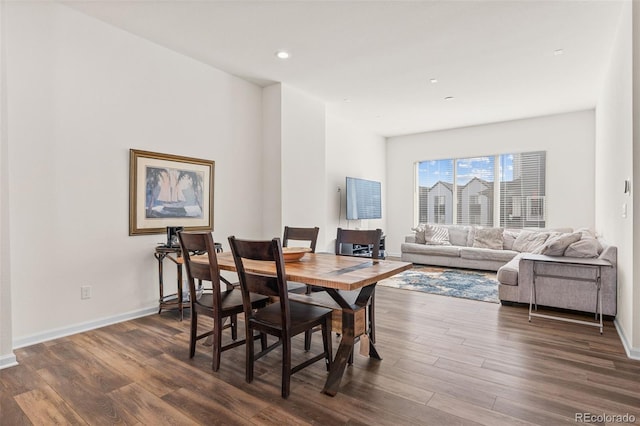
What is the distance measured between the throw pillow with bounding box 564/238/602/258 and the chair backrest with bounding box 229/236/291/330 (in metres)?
3.40

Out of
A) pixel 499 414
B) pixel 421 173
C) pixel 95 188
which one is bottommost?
pixel 499 414

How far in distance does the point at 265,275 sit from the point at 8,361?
204 cm

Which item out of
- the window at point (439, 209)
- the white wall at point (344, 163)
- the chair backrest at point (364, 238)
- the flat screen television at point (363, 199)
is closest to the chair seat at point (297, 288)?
the chair backrest at point (364, 238)

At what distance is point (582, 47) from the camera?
3.76m

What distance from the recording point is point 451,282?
207 inches

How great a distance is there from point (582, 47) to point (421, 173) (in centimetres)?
453

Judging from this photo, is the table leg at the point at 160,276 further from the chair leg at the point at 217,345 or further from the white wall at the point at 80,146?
the chair leg at the point at 217,345

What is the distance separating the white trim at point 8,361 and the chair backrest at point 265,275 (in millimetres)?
1848

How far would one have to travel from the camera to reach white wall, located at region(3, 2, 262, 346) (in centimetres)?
282

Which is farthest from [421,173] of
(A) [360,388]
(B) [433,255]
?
(A) [360,388]

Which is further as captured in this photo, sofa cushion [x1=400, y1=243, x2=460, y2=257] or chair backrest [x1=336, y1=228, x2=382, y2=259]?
sofa cushion [x1=400, y1=243, x2=460, y2=257]

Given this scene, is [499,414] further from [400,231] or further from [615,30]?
[400,231]

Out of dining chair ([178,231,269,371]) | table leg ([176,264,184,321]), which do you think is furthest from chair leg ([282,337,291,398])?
table leg ([176,264,184,321])

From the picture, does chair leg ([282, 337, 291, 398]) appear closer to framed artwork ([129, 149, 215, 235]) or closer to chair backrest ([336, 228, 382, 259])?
chair backrest ([336, 228, 382, 259])
